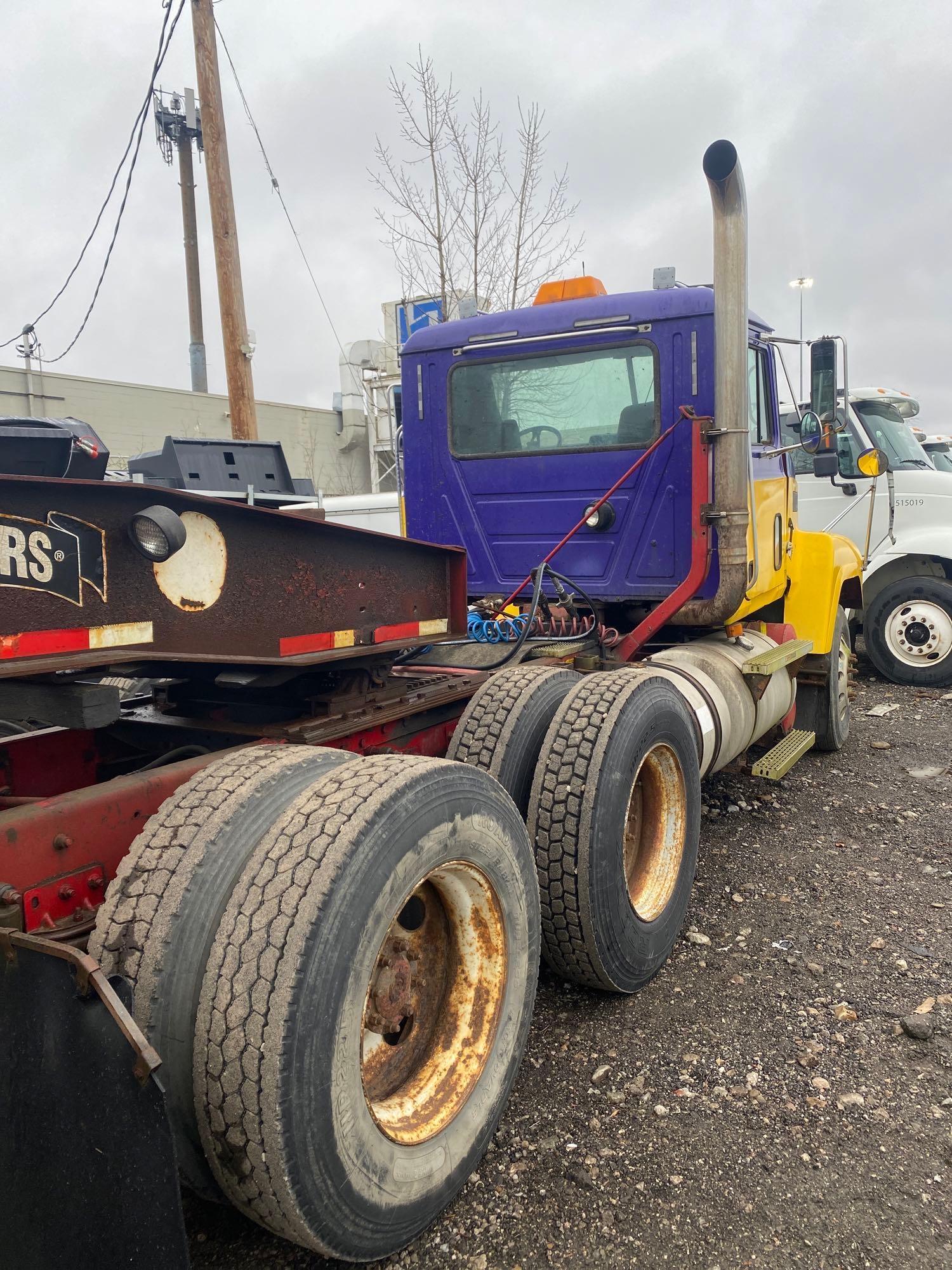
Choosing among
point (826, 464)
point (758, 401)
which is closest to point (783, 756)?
Result: point (826, 464)

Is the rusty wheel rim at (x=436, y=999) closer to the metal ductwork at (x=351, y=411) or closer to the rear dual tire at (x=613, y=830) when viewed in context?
the rear dual tire at (x=613, y=830)

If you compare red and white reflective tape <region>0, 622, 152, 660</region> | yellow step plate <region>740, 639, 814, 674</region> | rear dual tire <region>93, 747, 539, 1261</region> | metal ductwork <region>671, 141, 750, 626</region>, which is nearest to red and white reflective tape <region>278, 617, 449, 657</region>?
rear dual tire <region>93, 747, 539, 1261</region>

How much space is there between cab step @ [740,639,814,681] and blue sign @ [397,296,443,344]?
636cm

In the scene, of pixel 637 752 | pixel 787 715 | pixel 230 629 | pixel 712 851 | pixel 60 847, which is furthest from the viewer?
pixel 787 715

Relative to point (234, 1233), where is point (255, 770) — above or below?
above

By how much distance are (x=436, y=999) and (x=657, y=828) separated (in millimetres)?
1397

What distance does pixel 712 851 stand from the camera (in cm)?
468

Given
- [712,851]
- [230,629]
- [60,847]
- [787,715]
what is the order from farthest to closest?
[787,715], [712,851], [230,629], [60,847]

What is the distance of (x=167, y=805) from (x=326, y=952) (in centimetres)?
55

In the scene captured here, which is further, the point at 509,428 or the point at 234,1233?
the point at 509,428

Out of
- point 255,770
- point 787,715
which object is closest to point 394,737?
point 255,770

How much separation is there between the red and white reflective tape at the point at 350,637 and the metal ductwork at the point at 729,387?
1.78m

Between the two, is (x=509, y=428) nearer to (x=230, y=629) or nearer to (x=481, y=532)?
(x=481, y=532)

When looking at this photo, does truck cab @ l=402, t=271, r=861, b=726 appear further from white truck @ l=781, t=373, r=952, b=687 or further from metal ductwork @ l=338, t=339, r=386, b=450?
metal ductwork @ l=338, t=339, r=386, b=450
